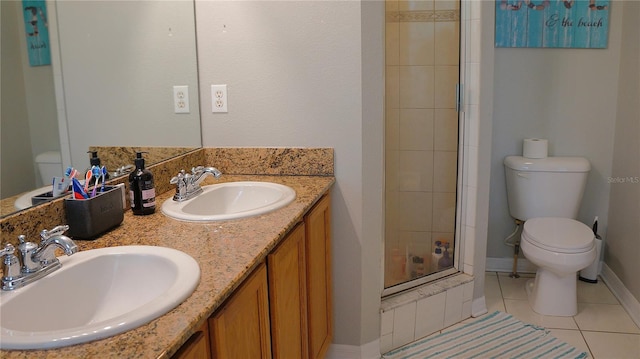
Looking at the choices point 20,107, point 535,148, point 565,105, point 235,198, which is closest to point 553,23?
point 565,105

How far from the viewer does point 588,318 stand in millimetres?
2516

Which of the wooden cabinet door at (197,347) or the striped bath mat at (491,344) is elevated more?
the wooden cabinet door at (197,347)

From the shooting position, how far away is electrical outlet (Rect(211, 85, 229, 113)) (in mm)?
2049

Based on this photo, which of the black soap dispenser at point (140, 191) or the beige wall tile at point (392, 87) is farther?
the beige wall tile at point (392, 87)

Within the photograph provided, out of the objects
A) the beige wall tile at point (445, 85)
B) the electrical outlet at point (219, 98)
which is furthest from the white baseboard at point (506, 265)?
the electrical outlet at point (219, 98)

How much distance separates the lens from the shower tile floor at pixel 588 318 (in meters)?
2.25

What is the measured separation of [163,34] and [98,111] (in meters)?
0.56

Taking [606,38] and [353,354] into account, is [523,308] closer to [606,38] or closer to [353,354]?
[353,354]

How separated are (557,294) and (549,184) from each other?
0.61 meters

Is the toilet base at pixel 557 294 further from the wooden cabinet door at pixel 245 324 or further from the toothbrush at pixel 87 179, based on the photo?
the toothbrush at pixel 87 179

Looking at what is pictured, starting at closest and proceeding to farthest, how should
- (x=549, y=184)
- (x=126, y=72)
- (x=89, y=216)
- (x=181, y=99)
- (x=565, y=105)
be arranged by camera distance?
1. (x=89, y=216)
2. (x=126, y=72)
3. (x=181, y=99)
4. (x=549, y=184)
5. (x=565, y=105)

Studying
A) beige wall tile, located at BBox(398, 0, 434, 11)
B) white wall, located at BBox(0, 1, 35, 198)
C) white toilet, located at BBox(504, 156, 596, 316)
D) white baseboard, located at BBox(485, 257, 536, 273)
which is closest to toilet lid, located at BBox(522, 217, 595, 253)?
white toilet, located at BBox(504, 156, 596, 316)

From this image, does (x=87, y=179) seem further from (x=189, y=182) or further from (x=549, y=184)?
(x=549, y=184)

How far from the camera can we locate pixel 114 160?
1.53 meters
